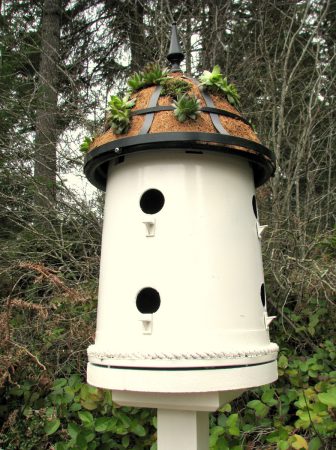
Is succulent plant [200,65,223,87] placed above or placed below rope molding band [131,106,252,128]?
above

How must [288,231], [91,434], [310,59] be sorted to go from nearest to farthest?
[91,434] < [288,231] < [310,59]

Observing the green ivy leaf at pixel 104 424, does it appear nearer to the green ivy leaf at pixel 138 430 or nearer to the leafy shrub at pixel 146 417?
the leafy shrub at pixel 146 417

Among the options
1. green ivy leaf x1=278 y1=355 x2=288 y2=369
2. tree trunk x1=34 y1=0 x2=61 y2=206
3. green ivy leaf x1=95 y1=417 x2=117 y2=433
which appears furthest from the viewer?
tree trunk x1=34 y1=0 x2=61 y2=206

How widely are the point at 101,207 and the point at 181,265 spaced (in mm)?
2901

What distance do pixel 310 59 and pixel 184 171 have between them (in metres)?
4.59

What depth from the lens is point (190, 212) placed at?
1.84m

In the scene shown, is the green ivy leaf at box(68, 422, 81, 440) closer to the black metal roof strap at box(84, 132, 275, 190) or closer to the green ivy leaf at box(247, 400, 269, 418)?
the green ivy leaf at box(247, 400, 269, 418)

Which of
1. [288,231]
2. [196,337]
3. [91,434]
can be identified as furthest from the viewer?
[288,231]

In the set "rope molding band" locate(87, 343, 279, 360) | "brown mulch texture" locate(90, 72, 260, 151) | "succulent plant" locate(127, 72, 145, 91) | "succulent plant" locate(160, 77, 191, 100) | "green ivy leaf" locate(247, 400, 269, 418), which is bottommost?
"green ivy leaf" locate(247, 400, 269, 418)

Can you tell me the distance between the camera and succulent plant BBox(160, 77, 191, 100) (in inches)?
77.9

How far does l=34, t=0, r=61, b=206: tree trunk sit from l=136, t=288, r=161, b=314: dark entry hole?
2685 mm

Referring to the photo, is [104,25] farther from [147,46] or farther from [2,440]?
[2,440]

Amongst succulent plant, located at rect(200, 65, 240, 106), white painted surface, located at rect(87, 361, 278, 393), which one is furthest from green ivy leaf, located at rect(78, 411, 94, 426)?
succulent plant, located at rect(200, 65, 240, 106)

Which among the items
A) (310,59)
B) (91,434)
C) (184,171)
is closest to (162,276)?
(184,171)
